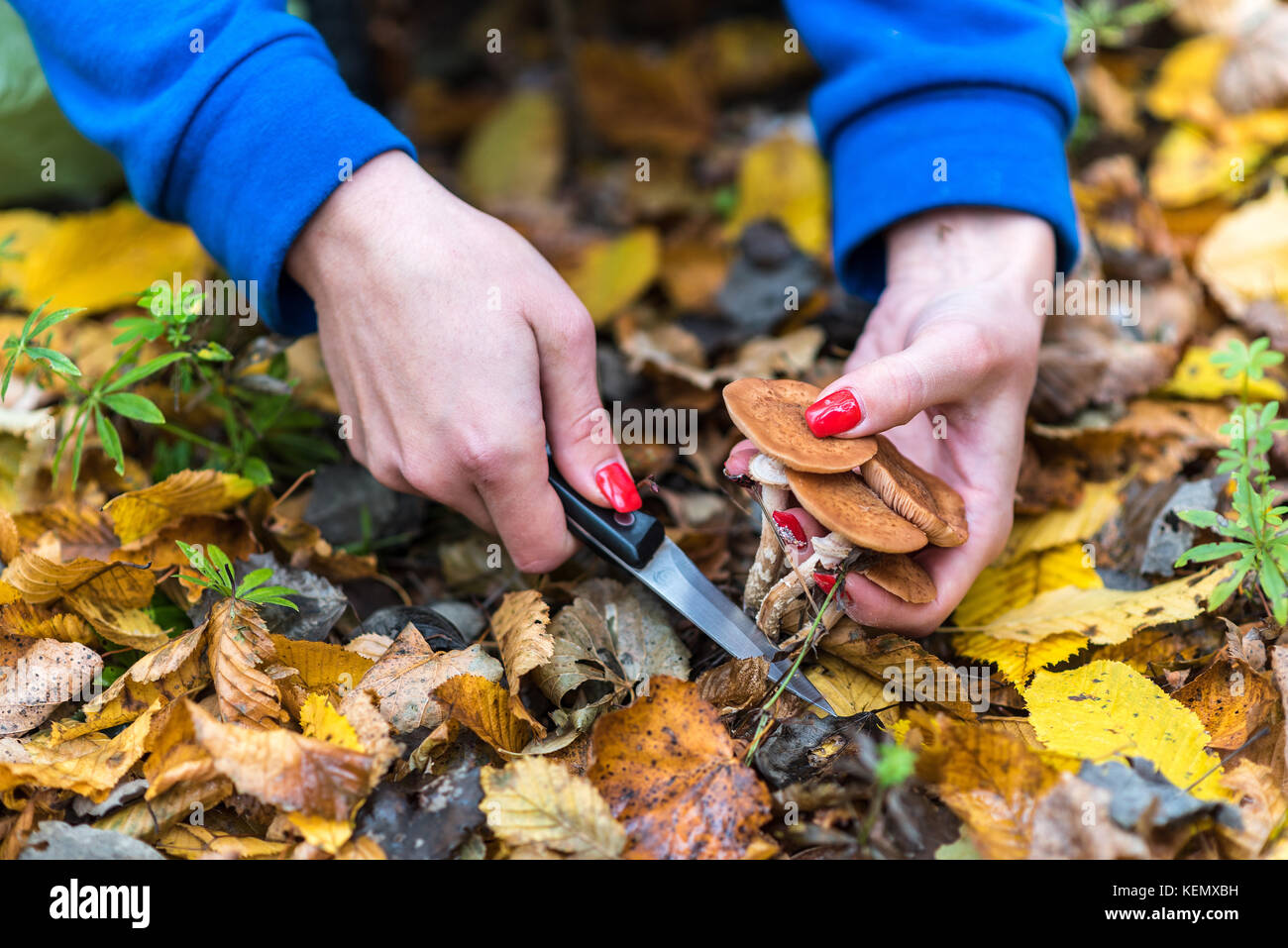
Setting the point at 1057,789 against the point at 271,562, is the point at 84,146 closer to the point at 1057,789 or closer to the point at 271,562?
the point at 271,562

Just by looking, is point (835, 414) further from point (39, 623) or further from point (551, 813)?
point (39, 623)

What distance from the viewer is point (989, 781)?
1.80 meters

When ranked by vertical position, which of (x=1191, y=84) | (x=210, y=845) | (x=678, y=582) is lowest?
(x=210, y=845)

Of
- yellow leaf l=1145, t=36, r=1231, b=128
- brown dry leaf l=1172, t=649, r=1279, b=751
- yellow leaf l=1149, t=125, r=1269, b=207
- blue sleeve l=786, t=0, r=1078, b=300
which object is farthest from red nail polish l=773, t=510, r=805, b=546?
yellow leaf l=1145, t=36, r=1231, b=128

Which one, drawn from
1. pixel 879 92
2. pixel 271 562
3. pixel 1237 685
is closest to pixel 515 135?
pixel 879 92

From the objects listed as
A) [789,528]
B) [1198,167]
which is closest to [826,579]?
[789,528]

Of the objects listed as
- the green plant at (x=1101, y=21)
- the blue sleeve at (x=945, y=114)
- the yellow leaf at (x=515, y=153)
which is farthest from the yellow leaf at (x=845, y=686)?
the yellow leaf at (x=515, y=153)

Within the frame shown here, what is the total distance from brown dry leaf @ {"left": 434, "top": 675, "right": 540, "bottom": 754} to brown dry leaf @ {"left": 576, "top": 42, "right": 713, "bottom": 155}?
12.9ft

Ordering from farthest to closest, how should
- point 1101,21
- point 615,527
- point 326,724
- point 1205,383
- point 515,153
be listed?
point 515,153 → point 1101,21 → point 1205,383 → point 615,527 → point 326,724

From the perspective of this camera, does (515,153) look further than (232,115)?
Yes

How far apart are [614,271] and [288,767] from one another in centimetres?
274

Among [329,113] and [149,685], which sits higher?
[329,113]

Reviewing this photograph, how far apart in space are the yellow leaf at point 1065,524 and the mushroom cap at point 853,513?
844 mm

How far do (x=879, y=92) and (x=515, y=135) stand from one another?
2.83 meters
